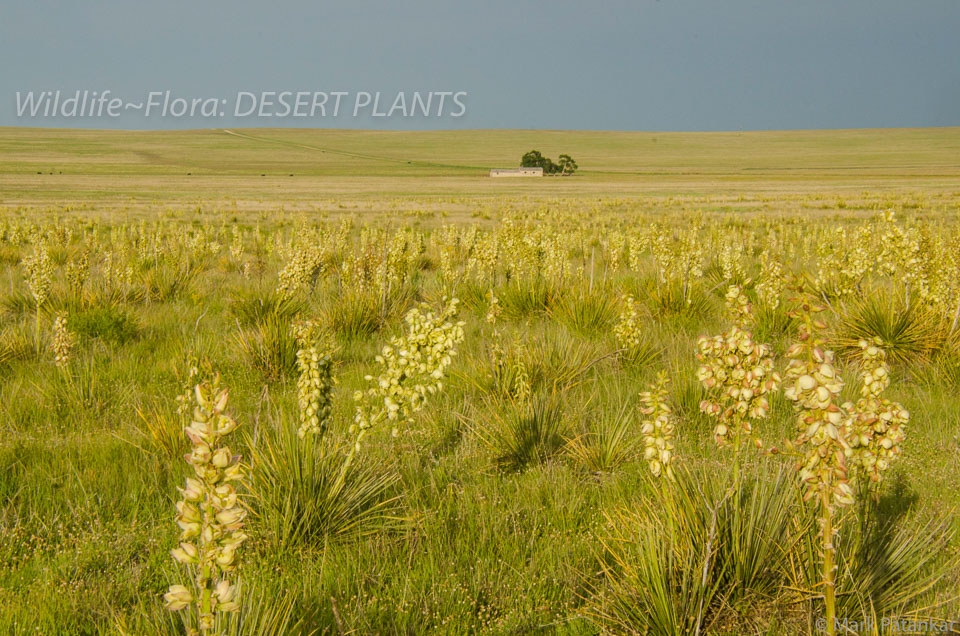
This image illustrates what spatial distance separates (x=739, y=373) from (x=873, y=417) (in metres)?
0.42

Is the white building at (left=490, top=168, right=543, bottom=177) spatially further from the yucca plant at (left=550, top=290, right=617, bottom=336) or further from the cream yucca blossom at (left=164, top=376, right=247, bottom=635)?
the cream yucca blossom at (left=164, top=376, right=247, bottom=635)

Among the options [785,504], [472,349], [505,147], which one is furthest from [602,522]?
[505,147]

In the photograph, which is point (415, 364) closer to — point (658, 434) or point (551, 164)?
point (658, 434)

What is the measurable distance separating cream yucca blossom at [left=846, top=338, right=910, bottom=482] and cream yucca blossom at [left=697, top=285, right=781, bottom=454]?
0.85 feet

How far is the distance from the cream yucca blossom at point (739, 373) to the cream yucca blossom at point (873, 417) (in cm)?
26

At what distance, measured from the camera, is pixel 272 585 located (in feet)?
7.77

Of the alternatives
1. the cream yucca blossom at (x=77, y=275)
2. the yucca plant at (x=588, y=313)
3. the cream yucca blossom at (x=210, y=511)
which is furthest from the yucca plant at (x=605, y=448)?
the cream yucca blossom at (x=77, y=275)

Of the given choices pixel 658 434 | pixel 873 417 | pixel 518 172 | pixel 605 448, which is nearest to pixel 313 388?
pixel 658 434

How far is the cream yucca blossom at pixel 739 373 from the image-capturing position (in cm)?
214

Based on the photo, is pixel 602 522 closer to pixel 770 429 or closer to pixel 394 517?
pixel 394 517

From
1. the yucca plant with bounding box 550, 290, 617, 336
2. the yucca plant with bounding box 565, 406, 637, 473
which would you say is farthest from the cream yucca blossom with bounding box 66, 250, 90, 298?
the yucca plant with bounding box 565, 406, 637, 473

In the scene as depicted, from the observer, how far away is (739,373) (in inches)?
85.6

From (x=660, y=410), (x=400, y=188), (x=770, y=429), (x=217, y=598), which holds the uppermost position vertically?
(x=400, y=188)

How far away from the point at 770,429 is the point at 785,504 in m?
1.69
